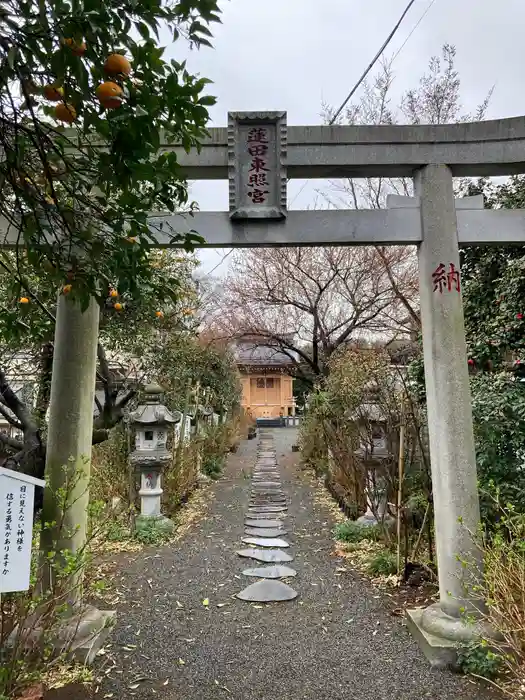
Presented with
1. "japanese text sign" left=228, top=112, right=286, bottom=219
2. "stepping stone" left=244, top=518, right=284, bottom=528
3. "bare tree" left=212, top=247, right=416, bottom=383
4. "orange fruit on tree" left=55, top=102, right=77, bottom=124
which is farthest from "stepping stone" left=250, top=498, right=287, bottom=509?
"orange fruit on tree" left=55, top=102, right=77, bottom=124

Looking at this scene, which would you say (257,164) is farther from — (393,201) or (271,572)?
(271,572)

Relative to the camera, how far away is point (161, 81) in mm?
1662

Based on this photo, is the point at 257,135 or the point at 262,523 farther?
the point at 262,523

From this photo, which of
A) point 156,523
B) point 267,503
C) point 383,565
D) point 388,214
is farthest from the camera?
point 267,503

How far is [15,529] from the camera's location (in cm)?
227

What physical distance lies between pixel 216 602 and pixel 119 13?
443 centimetres

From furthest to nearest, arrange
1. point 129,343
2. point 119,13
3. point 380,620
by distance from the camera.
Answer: point 129,343 → point 380,620 → point 119,13

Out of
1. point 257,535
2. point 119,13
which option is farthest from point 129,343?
point 119,13

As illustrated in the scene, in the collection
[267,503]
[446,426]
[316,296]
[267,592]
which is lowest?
[267,592]

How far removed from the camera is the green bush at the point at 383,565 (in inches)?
189

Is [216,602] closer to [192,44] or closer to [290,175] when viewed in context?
[290,175]

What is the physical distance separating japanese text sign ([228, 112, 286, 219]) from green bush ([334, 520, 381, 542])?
4270mm

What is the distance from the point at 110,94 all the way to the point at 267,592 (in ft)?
14.5

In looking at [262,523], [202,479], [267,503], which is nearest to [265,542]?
[262,523]
